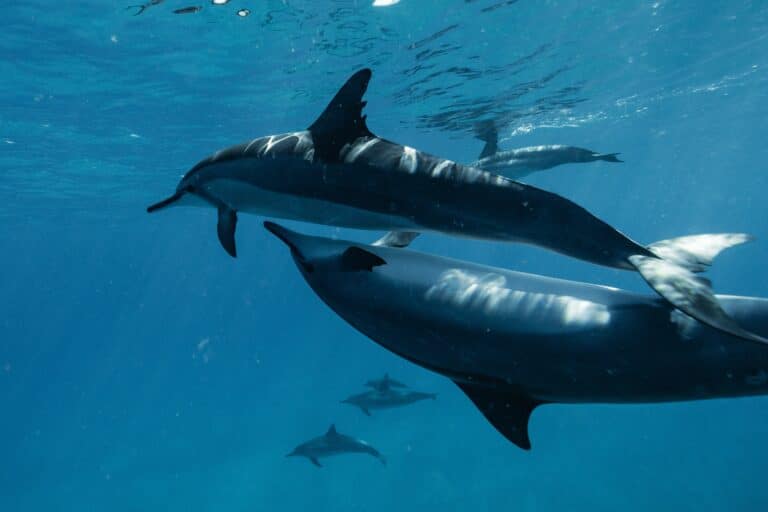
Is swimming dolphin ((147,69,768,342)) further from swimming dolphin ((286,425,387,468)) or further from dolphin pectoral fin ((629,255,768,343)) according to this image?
swimming dolphin ((286,425,387,468))

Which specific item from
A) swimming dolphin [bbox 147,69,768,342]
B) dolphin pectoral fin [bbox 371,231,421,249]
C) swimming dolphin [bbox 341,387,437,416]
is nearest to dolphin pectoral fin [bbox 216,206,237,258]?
swimming dolphin [bbox 147,69,768,342]

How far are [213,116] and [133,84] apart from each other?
4425 millimetres

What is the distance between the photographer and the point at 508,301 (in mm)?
3098

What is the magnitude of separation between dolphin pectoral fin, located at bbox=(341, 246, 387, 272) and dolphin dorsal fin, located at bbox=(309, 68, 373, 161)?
83cm

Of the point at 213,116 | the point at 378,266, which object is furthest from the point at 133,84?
the point at 378,266

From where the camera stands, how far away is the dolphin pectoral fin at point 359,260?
3.24 m

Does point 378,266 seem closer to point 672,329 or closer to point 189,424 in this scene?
point 672,329

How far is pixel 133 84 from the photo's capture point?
707 inches

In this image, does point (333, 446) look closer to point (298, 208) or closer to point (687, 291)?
point (298, 208)

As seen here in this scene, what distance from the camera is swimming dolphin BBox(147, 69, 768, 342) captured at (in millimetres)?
3156

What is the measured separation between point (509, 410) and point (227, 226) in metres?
2.83

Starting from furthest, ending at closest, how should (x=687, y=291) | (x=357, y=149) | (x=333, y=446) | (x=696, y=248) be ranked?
(x=333, y=446)
(x=357, y=149)
(x=696, y=248)
(x=687, y=291)

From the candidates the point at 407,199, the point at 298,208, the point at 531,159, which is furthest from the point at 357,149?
the point at 531,159

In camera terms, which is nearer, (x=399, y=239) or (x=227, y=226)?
(x=399, y=239)
